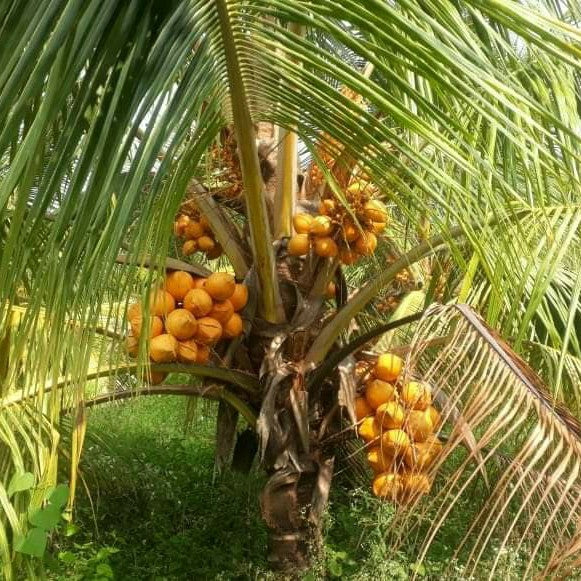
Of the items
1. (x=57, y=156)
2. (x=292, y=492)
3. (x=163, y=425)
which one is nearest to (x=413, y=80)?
(x=57, y=156)

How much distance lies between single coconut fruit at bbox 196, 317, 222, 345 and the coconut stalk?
25 cm

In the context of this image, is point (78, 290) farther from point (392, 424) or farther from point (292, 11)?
point (392, 424)

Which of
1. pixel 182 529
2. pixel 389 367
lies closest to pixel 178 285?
pixel 389 367

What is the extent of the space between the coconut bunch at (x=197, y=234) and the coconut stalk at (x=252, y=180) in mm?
363

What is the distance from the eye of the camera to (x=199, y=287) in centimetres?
199

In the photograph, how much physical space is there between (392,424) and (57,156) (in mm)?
1271

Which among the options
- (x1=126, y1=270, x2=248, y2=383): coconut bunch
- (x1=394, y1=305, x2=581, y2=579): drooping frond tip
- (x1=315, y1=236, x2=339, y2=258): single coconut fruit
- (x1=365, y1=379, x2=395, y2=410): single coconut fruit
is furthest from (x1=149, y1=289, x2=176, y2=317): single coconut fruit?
(x1=394, y1=305, x2=581, y2=579): drooping frond tip

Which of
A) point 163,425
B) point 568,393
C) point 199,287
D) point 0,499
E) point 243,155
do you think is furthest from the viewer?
point 163,425

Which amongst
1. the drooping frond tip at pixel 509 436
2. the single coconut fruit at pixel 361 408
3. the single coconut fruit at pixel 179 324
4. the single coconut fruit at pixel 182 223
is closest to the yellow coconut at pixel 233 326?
the single coconut fruit at pixel 179 324

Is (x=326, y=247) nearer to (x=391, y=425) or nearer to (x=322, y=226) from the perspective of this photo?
(x=322, y=226)

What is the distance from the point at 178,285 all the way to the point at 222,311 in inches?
5.9

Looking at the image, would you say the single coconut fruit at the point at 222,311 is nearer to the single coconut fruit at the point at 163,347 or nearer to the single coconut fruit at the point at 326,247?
the single coconut fruit at the point at 163,347

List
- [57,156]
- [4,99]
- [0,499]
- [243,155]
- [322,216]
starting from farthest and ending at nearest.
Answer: [322,216] < [0,499] < [243,155] < [57,156] < [4,99]

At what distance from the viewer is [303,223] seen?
7.16ft
